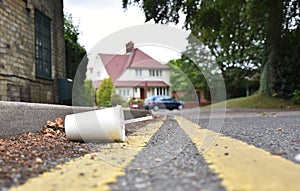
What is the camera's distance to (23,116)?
3.54 m

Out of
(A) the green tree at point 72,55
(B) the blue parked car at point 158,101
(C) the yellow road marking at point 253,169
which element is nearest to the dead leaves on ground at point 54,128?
(C) the yellow road marking at point 253,169

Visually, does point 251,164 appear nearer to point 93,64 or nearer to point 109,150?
point 109,150

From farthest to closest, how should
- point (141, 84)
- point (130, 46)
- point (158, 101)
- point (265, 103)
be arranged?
point (265, 103) < point (158, 101) < point (141, 84) < point (130, 46)

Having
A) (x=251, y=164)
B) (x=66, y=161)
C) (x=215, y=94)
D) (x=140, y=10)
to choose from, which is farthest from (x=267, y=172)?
(x=140, y=10)

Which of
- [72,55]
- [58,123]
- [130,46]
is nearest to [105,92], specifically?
[58,123]

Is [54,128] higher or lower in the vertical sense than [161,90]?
lower

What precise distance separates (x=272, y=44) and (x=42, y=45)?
358 inches

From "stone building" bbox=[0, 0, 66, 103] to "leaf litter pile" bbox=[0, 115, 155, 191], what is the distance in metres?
3.99

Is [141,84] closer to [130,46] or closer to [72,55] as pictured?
[130,46]

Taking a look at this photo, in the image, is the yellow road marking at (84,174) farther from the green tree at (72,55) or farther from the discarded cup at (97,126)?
the green tree at (72,55)

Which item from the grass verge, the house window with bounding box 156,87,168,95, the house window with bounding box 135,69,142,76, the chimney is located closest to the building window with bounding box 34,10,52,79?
the house window with bounding box 156,87,168,95

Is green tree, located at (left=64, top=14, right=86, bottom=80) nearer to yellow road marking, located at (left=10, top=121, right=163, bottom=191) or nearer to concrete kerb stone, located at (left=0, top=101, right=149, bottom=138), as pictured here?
concrete kerb stone, located at (left=0, top=101, right=149, bottom=138)

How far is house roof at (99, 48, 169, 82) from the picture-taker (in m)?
4.14

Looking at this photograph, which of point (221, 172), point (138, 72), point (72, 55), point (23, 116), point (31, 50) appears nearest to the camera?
point (221, 172)
